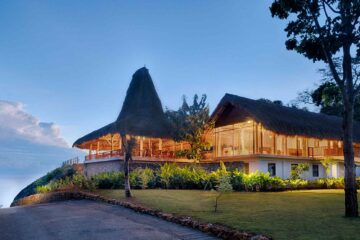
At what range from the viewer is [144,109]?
30.4m

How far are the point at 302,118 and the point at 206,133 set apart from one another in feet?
26.5

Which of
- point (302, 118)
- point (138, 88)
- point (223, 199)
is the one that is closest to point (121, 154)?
point (138, 88)

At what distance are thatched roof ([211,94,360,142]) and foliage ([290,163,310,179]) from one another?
233 cm

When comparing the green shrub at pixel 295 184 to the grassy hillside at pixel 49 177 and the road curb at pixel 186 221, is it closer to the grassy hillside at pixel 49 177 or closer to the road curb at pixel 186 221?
the road curb at pixel 186 221

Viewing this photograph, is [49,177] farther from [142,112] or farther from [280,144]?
[280,144]

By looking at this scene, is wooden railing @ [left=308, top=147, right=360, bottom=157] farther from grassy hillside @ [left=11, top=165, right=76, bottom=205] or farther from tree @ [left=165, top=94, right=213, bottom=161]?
grassy hillside @ [left=11, top=165, right=76, bottom=205]

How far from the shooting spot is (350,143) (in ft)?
32.4

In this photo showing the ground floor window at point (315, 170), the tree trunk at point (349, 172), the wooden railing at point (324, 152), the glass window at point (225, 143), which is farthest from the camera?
the ground floor window at point (315, 170)

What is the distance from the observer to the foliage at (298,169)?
24487 mm

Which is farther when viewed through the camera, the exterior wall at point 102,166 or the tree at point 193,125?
the tree at point 193,125

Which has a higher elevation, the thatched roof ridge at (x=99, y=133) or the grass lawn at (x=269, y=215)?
the thatched roof ridge at (x=99, y=133)

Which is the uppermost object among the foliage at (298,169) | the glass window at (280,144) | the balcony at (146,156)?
the glass window at (280,144)

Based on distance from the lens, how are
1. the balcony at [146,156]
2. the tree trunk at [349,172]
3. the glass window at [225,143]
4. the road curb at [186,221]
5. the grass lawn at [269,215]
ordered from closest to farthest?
1. the road curb at [186,221]
2. the grass lawn at [269,215]
3. the tree trunk at [349,172]
4. the balcony at [146,156]
5. the glass window at [225,143]

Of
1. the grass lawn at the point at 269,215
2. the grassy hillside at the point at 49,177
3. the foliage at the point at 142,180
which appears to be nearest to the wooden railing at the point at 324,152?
the foliage at the point at 142,180
